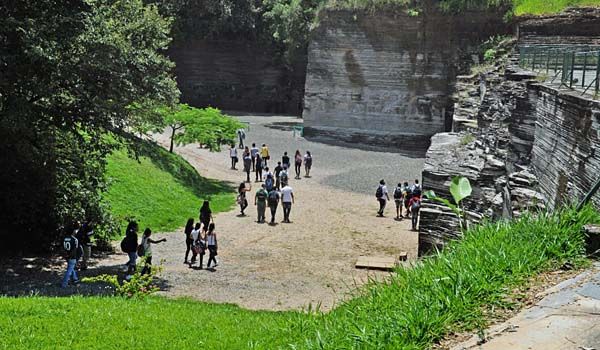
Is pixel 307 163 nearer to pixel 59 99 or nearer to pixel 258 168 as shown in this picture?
pixel 258 168

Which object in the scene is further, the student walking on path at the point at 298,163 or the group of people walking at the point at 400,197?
the student walking on path at the point at 298,163

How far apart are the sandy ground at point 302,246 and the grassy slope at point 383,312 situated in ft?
4.62

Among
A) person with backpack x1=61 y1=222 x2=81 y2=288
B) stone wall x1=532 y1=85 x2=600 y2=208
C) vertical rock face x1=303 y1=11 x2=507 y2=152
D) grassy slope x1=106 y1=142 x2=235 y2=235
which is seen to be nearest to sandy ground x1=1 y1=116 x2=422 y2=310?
grassy slope x1=106 y1=142 x2=235 y2=235

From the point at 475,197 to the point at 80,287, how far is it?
27.3 feet

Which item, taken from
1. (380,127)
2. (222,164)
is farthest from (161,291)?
(380,127)

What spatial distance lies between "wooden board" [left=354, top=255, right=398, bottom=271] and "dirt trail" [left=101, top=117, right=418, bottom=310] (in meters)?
0.20

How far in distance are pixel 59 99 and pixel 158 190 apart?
8.67 m

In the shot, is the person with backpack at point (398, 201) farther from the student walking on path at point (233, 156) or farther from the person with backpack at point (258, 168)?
the student walking on path at point (233, 156)

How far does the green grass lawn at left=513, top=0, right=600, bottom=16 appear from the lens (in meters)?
32.2

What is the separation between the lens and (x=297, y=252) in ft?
60.2

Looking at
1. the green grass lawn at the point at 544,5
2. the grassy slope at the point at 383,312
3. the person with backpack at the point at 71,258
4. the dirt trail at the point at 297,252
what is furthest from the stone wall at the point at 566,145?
the green grass lawn at the point at 544,5

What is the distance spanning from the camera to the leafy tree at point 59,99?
13.5m

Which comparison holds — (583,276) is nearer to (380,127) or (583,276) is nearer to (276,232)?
(276,232)

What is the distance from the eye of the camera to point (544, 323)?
17.7 feet
